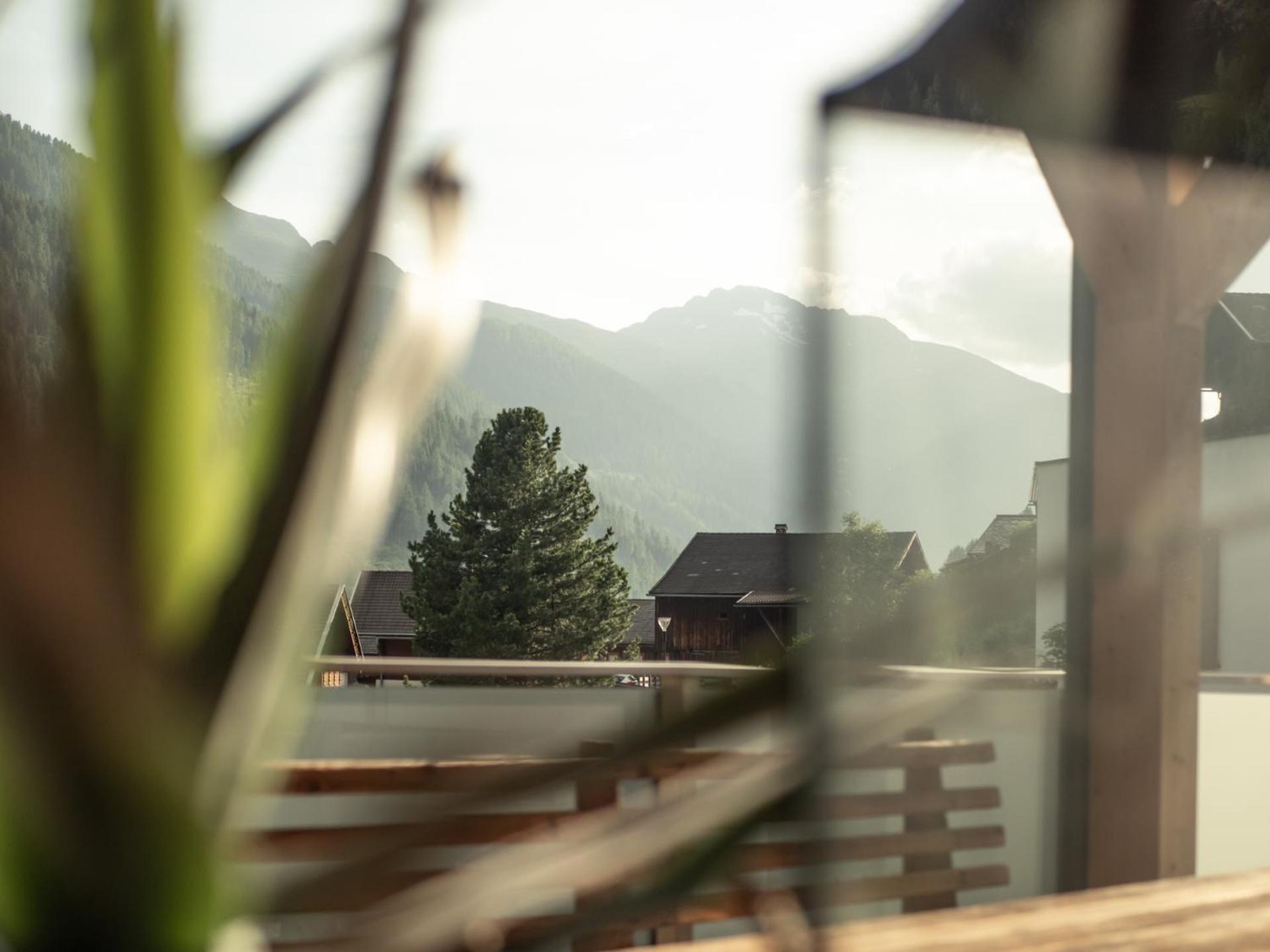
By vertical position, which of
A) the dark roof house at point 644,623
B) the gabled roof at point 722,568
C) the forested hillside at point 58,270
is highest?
the forested hillside at point 58,270

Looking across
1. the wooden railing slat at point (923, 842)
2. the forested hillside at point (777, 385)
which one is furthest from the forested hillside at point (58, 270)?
the wooden railing slat at point (923, 842)

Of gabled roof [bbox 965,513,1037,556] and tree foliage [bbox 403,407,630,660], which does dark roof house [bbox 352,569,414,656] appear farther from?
gabled roof [bbox 965,513,1037,556]

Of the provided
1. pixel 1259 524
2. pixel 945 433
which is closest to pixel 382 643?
pixel 945 433

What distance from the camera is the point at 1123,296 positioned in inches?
82.1

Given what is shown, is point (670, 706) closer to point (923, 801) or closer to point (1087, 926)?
point (1087, 926)

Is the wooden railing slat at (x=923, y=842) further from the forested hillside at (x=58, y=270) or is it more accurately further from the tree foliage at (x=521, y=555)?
the tree foliage at (x=521, y=555)

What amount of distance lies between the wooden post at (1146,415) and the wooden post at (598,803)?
0.95m

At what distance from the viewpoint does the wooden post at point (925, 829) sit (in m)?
2.22

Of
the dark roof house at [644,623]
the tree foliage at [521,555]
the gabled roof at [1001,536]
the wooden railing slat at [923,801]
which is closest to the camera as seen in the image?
the gabled roof at [1001,536]

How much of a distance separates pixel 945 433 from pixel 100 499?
3.18 metres

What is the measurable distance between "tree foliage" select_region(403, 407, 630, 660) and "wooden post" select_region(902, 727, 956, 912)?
27672 millimetres

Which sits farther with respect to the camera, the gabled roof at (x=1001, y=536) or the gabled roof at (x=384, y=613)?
the gabled roof at (x=384, y=613)

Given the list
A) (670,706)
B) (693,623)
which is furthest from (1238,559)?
(693,623)

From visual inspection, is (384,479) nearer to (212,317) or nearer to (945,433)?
(212,317)
